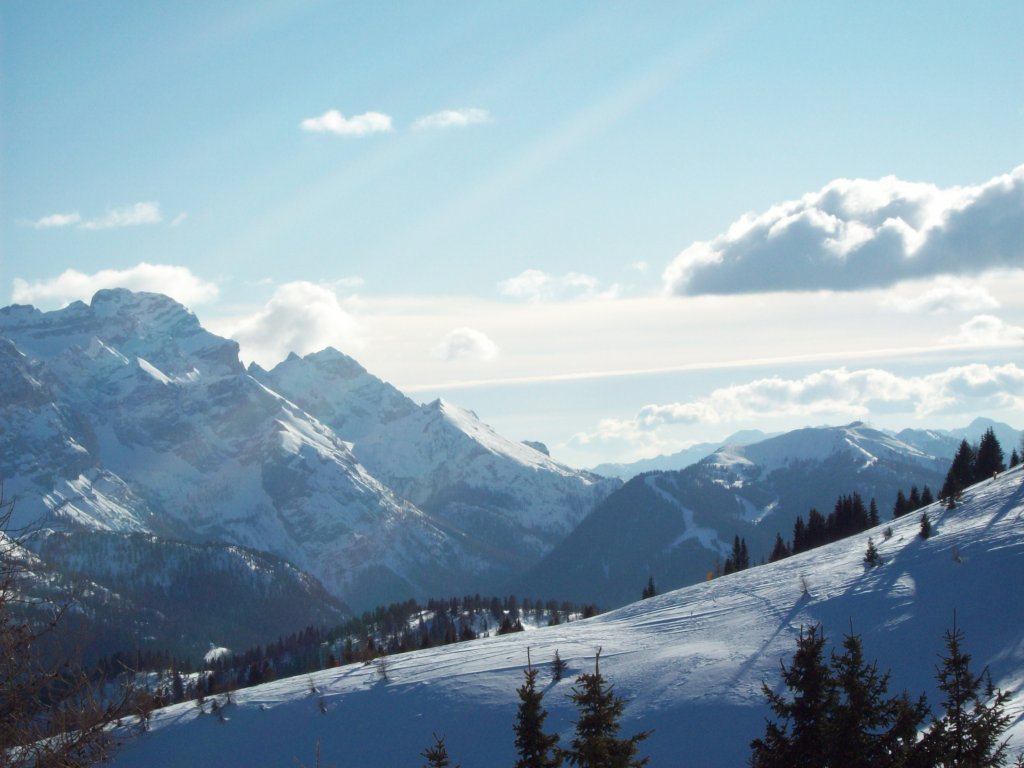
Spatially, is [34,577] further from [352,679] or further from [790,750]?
[352,679]

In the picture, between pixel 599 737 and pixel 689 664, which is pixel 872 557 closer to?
pixel 689 664

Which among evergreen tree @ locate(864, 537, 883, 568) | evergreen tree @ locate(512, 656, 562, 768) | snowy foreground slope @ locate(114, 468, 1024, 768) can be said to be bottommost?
snowy foreground slope @ locate(114, 468, 1024, 768)

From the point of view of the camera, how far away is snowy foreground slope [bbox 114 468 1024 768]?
1412 inches

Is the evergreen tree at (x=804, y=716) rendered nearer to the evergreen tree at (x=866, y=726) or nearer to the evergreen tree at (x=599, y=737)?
the evergreen tree at (x=866, y=726)

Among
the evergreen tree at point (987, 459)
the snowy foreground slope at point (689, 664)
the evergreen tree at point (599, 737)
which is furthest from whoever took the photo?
the evergreen tree at point (987, 459)

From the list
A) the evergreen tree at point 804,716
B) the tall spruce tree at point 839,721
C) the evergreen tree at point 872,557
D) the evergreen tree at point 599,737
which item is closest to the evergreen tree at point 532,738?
the evergreen tree at point 599,737

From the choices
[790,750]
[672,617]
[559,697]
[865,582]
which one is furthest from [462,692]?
[790,750]

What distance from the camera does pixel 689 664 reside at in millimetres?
40719

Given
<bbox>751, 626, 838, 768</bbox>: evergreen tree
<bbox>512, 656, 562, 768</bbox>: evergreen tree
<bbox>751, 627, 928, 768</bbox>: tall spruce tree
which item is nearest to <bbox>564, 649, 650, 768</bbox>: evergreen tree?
<bbox>512, 656, 562, 768</bbox>: evergreen tree

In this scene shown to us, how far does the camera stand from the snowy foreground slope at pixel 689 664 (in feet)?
118

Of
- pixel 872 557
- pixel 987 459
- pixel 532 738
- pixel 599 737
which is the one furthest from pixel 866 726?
pixel 987 459

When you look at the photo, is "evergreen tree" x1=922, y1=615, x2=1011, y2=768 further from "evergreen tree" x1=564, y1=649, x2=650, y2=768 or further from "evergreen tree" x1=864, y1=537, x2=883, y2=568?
"evergreen tree" x1=864, y1=537, x2=883, y2=568

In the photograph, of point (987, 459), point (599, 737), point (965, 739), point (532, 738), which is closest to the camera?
point (965, 739)

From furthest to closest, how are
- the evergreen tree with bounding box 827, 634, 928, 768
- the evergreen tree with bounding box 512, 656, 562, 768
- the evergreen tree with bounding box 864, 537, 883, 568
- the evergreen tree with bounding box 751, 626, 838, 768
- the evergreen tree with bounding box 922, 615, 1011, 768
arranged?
the evergreen tree with bounding box 864, 537, 883, 568 → the evergreen tree with bounding box 512, 656, 562, 768 → the evergreen tree with bounding box 751, 626, 838, 768 → the evergreen tree with bounding box 827, 634, 928, 768 → the evergreen tree with bounding box 922, 615, 1011, 768
